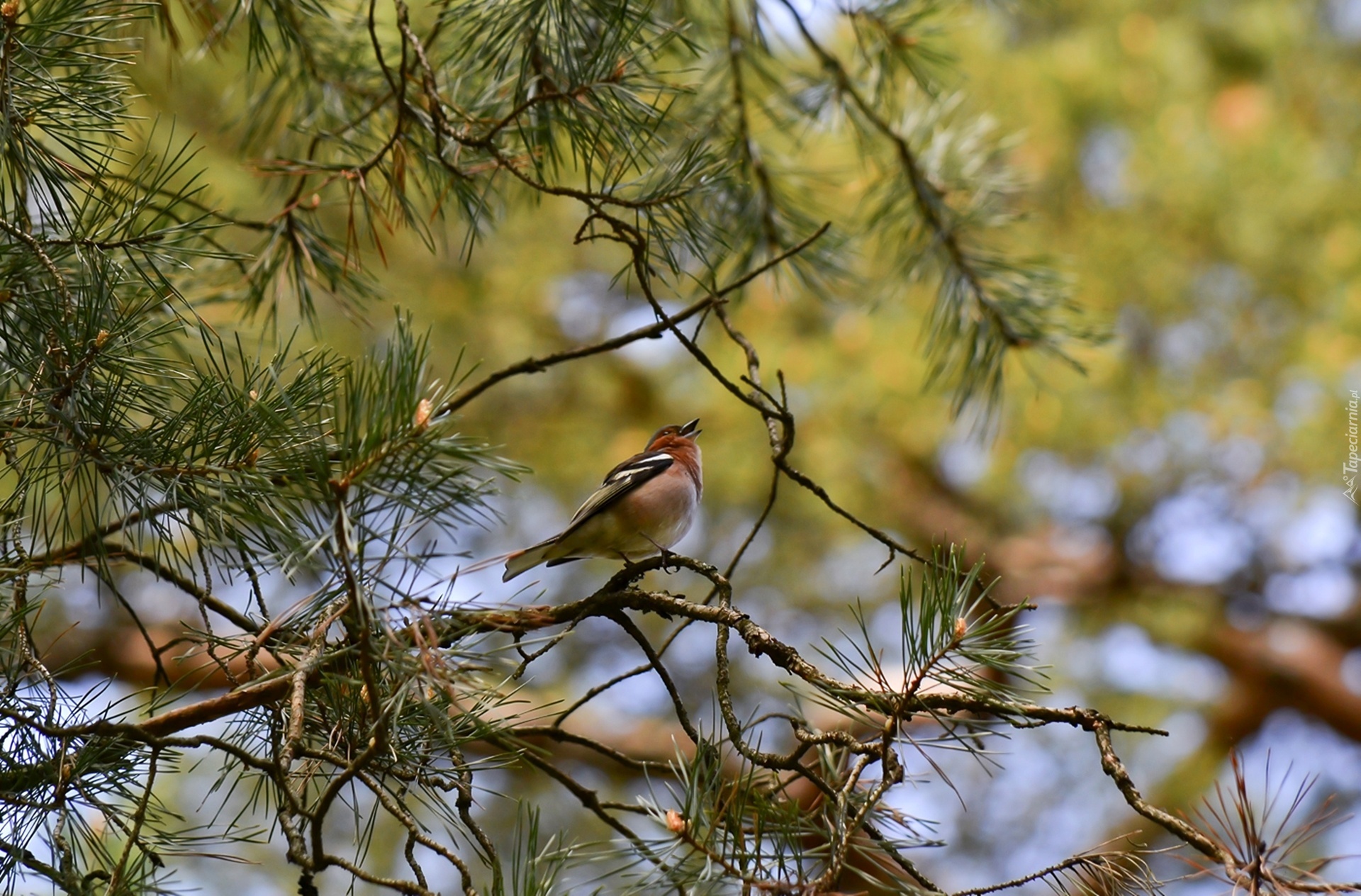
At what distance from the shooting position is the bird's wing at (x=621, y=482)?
11.1ft

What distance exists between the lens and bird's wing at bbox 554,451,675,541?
3391mm

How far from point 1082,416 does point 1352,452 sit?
1.49 m

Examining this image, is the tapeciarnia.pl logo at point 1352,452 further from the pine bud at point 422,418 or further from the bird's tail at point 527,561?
the pine bud at point 422,418

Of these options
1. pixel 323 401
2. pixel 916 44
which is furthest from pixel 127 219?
pixel 916 44

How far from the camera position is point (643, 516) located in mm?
3572

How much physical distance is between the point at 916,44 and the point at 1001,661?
7.79 ft

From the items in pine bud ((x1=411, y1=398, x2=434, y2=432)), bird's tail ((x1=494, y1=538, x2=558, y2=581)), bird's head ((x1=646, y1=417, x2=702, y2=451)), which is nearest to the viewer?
pine bud ((x1=411, y1=398, x2=434, y2=432))

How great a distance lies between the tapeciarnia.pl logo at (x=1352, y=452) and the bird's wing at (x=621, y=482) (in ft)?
13.4

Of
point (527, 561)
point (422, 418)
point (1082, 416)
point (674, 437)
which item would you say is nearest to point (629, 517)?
point (527, 561)

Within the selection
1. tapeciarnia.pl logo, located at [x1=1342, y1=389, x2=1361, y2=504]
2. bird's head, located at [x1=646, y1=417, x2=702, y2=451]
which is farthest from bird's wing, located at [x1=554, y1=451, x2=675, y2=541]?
tapeciarnia.pl logo, located at [x1=1342, y1=389, x2=1361, y2=504]

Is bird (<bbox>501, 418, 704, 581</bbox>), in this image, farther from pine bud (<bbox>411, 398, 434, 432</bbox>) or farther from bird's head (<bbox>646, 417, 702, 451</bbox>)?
pine bud (<bbox>411, 398, 434, 432</bbox>)

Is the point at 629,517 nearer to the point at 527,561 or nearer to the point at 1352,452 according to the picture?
the point at 527,561

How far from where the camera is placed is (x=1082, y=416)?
6.93 m

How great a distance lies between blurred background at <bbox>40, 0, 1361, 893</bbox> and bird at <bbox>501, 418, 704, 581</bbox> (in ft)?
10.1
